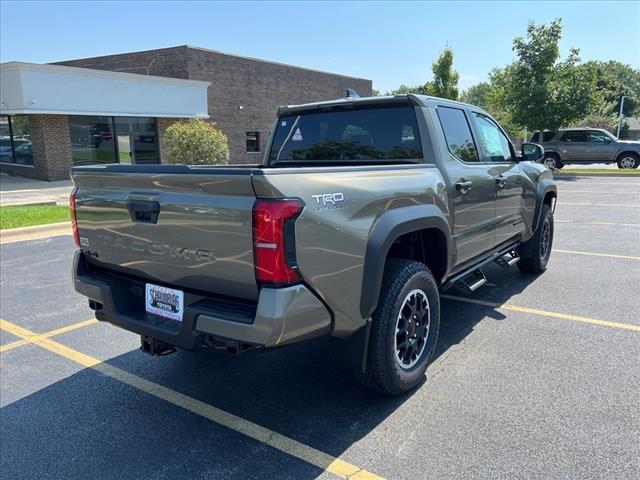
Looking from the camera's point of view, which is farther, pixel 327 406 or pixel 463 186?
pixel 463 186

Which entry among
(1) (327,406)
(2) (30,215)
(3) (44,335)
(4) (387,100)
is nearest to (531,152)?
(4) (387,100)

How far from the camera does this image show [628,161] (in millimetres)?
22203

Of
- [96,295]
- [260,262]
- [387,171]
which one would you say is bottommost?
[96,295]

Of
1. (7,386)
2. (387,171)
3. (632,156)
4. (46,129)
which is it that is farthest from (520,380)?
(632,156)

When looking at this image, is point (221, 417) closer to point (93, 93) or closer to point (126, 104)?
point (93, 93)

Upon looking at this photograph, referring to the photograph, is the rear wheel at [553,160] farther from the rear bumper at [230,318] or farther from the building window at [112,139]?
the rear bumper at [230,318]

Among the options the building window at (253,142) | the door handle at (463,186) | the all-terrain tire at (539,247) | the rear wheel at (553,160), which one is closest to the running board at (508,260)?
the all-terrain tire at (539,247)

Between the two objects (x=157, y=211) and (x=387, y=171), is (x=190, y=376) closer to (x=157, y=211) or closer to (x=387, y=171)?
(x=157, y=211)

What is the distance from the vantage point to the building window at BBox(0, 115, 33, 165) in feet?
63.5

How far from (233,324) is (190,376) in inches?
59.8

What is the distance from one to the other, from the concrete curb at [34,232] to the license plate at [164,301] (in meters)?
7.18

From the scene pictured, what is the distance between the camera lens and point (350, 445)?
9.13ft

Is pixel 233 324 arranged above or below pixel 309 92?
below

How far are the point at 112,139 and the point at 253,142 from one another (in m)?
9.10
